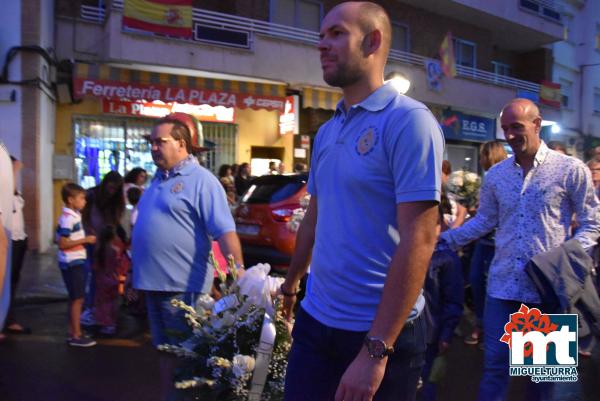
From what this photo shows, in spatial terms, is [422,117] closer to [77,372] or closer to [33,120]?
[77,372]

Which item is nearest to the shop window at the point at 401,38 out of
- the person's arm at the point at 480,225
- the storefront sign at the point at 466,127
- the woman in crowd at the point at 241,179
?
the storefront sign at the point at 466,127

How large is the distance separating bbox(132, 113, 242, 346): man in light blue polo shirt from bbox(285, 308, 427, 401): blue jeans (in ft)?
3.60

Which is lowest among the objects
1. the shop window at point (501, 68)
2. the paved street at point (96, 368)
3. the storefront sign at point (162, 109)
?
the paved street at point (96, 368)

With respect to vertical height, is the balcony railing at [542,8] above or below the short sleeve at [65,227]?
above

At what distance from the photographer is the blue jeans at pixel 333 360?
1.88 metres

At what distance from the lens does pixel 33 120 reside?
1066 cm

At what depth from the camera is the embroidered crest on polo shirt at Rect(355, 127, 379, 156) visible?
1.87 metres

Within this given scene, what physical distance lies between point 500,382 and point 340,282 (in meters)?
1.73

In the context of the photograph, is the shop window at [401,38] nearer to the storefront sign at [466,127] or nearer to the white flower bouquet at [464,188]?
the storefront sign at [466,127]

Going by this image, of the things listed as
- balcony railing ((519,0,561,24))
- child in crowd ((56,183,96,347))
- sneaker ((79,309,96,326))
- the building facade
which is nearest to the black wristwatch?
child in crowd ((56,183,96,347))

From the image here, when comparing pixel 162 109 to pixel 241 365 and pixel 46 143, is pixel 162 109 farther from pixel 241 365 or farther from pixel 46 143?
pixel 241 365

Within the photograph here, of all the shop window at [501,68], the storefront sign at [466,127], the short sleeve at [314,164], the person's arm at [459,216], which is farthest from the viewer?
the shop window at [501,68]

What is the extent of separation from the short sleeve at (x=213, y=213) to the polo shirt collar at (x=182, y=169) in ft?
0.42

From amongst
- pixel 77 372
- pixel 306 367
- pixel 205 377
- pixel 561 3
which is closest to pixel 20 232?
pixel 77 372
